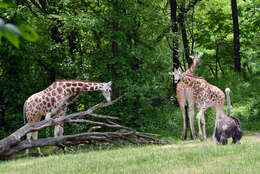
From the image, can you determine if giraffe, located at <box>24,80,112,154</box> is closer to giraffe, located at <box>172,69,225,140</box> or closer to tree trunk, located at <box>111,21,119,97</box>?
tree trunk, located at <box>111,21,119,97</box>

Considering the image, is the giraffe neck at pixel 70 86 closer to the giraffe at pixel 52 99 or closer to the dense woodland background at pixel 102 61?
the giraffe at pixel 52 99

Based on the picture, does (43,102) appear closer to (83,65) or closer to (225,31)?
(83,65)

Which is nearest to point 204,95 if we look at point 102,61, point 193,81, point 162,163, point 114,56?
point 193,81

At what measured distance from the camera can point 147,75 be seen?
12.7 m

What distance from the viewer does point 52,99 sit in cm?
1077

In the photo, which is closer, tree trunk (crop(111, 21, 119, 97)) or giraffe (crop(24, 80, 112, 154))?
giraffe (crop(24, 80, 112, 154))

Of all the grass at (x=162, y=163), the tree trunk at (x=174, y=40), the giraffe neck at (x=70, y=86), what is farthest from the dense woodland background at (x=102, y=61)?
the grass at (x=162, y=163)

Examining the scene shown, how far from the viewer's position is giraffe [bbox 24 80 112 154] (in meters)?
10.5

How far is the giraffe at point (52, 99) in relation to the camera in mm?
10523

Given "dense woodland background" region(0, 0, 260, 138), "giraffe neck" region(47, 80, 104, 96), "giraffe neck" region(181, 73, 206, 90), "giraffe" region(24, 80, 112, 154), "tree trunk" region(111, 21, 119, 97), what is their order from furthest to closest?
"tree trunk" region(111, 21, 119, 97) < "dense woodland background" region(0, 0, 260, 138) < "giraffe neck" region(181, 73, 206, 90) < "giraffe neck" region(47, 80, 104, 96) < "giraffe" region(24, 80, 112, 154)

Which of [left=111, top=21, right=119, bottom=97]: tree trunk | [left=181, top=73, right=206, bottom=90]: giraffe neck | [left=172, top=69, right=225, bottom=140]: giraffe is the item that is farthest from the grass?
[left=111, top=21, right=119, bottom=97]: tree trunk

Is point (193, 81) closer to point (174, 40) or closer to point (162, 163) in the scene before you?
point (174, 40)

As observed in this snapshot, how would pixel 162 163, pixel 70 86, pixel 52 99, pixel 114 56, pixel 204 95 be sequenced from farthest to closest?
pixel 114 56, pixel 204 95, pixel 70 86, pixel 52 99, pixel 162 163

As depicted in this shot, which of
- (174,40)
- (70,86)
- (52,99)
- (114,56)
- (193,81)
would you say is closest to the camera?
(52,99)
